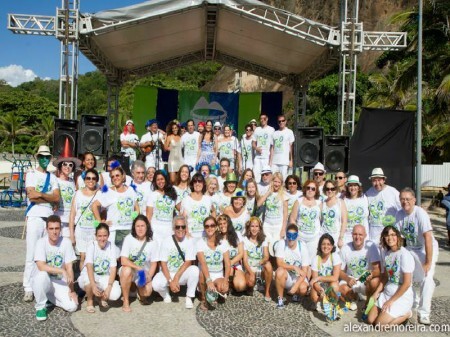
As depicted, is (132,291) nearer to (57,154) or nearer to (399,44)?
(57,154)

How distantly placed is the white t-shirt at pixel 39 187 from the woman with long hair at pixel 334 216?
3.11 meters

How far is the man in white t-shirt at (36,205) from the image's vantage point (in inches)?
188

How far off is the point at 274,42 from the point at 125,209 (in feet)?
22.8

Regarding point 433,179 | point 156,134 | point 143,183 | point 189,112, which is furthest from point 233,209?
point 433,179

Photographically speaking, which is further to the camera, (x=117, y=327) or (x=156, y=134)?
(x=156, y=134)

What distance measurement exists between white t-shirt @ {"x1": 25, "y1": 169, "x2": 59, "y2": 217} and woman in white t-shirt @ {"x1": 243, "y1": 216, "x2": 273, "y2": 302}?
2.19 meters

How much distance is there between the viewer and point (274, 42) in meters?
10.8

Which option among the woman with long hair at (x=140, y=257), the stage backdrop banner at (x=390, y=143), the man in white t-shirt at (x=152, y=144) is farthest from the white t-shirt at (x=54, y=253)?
the stage backdrop banner at (x=390, y=143)

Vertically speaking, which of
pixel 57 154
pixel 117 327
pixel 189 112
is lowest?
pixel 117 327

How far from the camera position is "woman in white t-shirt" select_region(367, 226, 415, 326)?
14.1 feet

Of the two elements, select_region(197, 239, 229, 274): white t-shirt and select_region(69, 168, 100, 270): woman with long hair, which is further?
select_region(69, 168, 100, 270): woman with long hair

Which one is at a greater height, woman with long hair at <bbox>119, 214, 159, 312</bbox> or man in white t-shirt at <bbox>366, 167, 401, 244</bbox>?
man in white t-shirt at <bbox>366, 167, 401, 244</bbox>

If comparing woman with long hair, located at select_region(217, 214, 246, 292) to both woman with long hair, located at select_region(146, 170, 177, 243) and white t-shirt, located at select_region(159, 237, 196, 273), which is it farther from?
woman with long hair, located at select_region(146, 170, 177, 243)

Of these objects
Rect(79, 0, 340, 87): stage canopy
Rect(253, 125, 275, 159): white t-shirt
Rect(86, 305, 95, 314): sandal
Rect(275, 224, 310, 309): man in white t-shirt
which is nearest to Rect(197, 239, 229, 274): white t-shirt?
Rect(275, 224, 310, 309): man in white t-shirt
